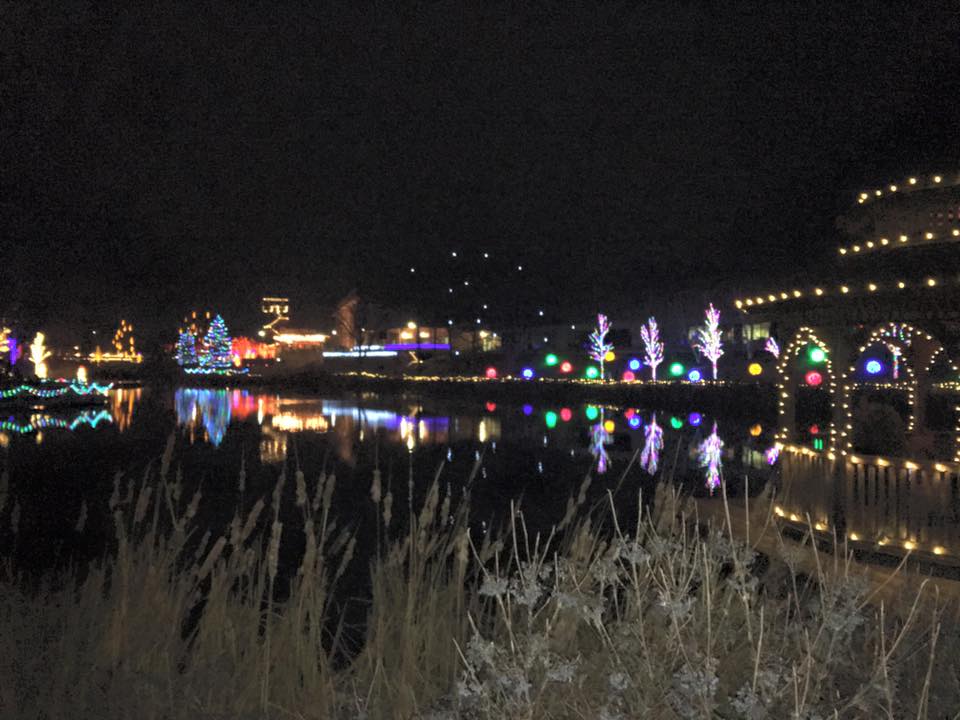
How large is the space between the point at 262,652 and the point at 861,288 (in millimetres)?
7561

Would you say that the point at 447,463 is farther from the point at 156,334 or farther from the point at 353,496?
the point at 156,334

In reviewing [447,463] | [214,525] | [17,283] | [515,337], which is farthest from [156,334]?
[214,525]

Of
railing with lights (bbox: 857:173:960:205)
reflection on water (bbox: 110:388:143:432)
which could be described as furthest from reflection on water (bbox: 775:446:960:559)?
reflection on water (bbox: 110:388:143:432)

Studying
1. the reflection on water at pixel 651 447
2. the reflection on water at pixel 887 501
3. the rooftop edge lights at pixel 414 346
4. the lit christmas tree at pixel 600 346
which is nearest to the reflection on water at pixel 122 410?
the reflection on water at pixel 651 447

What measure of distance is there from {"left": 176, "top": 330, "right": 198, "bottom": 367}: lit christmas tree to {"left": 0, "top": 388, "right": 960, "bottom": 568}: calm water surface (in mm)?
57004

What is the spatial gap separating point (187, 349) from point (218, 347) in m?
6.16

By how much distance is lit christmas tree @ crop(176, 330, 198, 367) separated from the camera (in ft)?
294

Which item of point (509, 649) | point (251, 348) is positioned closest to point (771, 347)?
point (509, 649)

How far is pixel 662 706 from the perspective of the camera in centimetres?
353

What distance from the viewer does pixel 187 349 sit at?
9144 centimetres

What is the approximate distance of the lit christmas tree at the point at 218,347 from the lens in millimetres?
86250

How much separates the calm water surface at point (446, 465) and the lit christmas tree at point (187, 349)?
187ft

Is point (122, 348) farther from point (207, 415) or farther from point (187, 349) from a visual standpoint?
point (207, 415)

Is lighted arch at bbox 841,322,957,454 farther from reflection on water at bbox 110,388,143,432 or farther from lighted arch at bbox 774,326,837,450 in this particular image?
reflection on water at bbox 110,388,143,432
